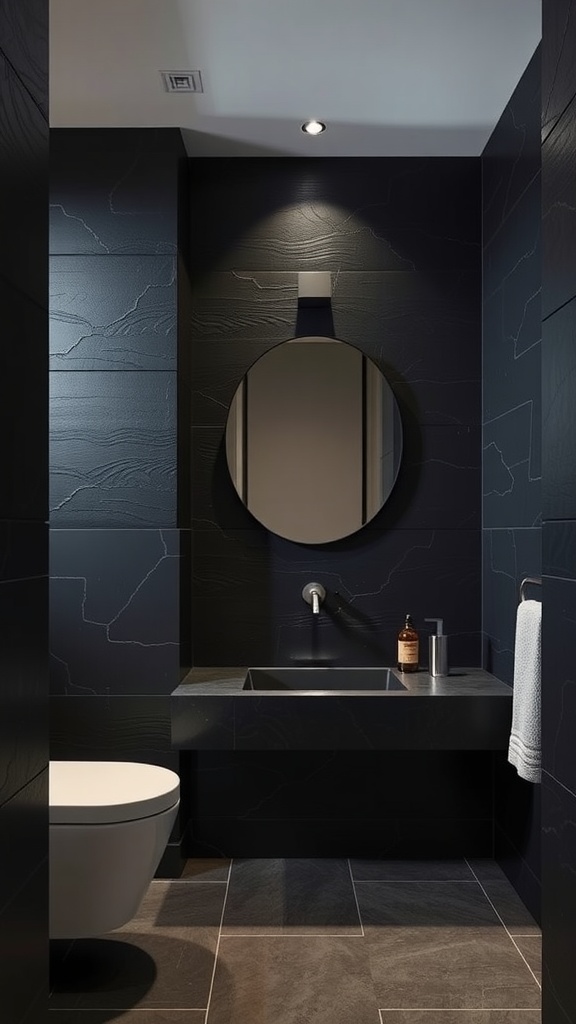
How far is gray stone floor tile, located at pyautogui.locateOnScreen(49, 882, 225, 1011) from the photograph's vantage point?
91.8 inches

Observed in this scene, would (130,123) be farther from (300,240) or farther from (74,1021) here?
(74,1021)

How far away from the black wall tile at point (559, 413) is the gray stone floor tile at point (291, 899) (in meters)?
1.75

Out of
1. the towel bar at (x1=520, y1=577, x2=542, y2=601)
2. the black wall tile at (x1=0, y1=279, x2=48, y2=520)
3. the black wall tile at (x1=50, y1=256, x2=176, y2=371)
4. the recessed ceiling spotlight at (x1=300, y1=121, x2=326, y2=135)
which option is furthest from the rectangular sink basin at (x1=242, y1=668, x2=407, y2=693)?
the black wall tile at (x1=0, y1=279, x2=48, y2=520)

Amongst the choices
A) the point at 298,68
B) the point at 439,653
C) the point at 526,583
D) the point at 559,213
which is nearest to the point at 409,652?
the point at 439,653

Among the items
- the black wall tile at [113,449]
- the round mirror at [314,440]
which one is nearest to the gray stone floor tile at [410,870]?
the round mirror at [314,440]

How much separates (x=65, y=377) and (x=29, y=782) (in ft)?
6.55

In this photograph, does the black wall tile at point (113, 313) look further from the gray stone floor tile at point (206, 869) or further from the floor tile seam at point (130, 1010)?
the floor tile seam at point (130, 1010)

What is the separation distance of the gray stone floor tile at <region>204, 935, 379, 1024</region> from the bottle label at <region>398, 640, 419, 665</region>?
953mm

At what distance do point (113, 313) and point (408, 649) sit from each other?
154 cm

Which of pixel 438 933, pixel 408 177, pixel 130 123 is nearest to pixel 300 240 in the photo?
pixel 408 177

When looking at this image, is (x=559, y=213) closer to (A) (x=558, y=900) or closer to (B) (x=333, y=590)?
(A) (x=558, y=900)

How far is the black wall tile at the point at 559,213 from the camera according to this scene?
55.1 inches

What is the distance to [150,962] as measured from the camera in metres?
2.53

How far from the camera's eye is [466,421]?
3428 mm
